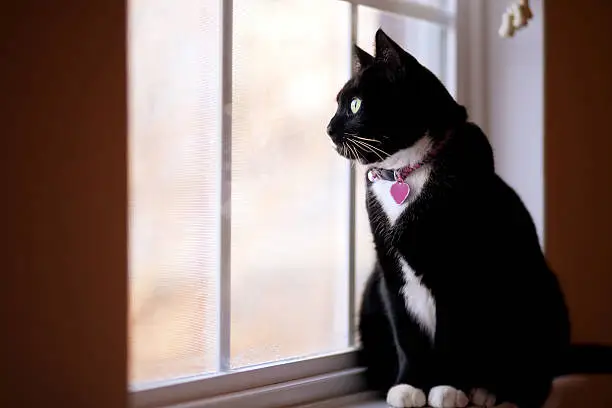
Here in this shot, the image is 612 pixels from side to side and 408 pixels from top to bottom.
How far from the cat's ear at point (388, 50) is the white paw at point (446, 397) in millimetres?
582

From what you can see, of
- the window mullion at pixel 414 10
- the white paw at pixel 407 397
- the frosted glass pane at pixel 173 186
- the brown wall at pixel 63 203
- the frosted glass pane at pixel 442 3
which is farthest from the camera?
the frosted glass pane at pixel 442 3

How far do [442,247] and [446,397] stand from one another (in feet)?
0.90

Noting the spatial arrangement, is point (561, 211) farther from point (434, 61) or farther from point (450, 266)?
point (450, 266)

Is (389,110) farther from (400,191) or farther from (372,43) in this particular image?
(372,43)

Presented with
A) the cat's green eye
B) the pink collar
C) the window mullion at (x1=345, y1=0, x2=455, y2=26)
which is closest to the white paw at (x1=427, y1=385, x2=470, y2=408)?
the pink collar

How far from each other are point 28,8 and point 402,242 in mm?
692

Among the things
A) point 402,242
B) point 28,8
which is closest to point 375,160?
point 402,242

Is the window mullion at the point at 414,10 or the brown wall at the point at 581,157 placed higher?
the window mullion at the point at 414,10

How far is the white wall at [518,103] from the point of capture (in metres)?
1.66

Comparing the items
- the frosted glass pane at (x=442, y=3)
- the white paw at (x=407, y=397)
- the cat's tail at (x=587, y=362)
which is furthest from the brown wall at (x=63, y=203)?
the cat's tail at (x=587, y=362)

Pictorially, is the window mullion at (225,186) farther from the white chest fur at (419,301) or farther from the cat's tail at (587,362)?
the cat's tail at (587,362)

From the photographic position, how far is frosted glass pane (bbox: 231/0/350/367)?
1298mm

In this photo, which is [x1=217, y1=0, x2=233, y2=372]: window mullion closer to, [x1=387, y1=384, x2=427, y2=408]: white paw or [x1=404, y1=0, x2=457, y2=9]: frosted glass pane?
[x1=387, y1=384, x2=427, y2=408]: white paw

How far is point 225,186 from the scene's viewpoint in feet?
4.09
